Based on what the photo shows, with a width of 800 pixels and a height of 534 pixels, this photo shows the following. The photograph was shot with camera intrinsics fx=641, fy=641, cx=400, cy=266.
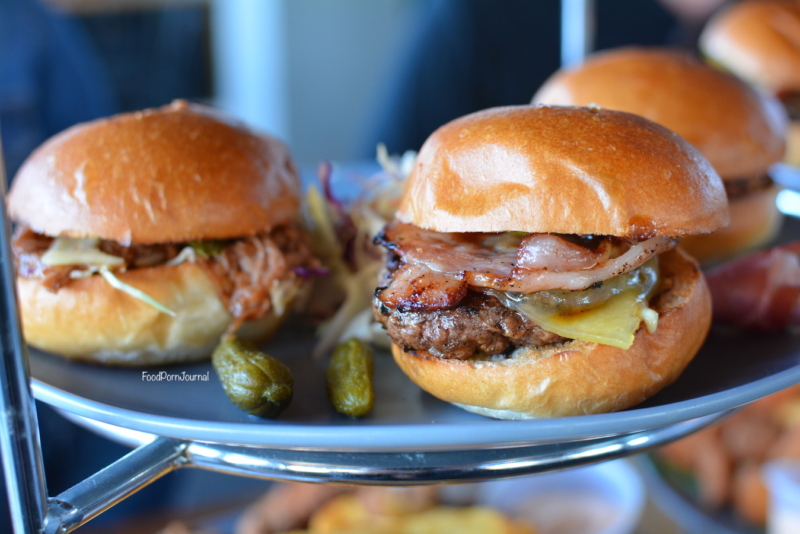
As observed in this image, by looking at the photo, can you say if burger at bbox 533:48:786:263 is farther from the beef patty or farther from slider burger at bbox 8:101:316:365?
slider burger at bbox 8:101:316:365

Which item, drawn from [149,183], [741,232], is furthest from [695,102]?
[149,183]

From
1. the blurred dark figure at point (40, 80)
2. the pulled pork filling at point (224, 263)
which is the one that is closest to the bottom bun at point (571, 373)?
the pulled pork filling at point (224, 263)

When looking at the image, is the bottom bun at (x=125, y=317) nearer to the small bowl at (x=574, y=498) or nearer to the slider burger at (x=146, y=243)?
the slider burger at (x=146, y=243)

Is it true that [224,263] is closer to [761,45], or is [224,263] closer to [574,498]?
[574,498]

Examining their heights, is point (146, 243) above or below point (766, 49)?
below

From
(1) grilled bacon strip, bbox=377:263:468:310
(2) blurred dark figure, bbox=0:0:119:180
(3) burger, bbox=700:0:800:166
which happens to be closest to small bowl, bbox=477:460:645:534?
(1) grilled bacon strip, bbox=377:263:468:310

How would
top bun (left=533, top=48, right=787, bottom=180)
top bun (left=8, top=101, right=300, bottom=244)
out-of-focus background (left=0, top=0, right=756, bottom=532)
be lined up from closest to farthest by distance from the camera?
top bun (left=8, top=101, right=300, bottom=244)
top bun (left=533, top=48, right=787, bottom=180)
out-of-focus background (left=0, top=0, right=756, bottom=532)
